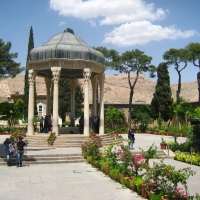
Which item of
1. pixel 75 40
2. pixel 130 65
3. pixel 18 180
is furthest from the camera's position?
pixel 130 65

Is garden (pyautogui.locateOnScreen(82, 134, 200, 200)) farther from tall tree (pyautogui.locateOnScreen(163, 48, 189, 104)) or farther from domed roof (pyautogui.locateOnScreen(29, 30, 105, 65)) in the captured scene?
A: tall tree (pyautogui.locateOnScreen(163, 48, 189, 104))

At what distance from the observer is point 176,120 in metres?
41.3

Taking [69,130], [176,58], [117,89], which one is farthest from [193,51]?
[117,89]

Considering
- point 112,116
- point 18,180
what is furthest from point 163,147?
point 112,116

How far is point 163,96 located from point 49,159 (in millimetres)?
28655

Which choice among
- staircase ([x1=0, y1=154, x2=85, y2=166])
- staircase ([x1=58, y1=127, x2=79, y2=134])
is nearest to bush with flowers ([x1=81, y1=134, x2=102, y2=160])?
staircase ([x1=0, y1=154, x2=85, y2=166])

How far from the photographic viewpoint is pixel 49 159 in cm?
1584

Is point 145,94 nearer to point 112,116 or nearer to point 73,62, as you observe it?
point 112,116

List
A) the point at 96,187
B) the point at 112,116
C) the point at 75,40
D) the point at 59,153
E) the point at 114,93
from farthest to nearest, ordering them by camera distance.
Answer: the point at 114,93 → the point at 112,116 → the point at 75,40 → the point at 59,153 → the point at 96,187

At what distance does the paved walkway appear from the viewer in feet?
29.7

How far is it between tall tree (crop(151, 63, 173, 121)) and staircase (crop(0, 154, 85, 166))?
1063 inches

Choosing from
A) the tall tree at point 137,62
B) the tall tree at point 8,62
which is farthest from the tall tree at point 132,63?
the tall tree at point 8,62

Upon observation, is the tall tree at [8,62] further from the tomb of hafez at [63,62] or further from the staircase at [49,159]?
the staircase at [49,159]

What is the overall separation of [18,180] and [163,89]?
109 ft
